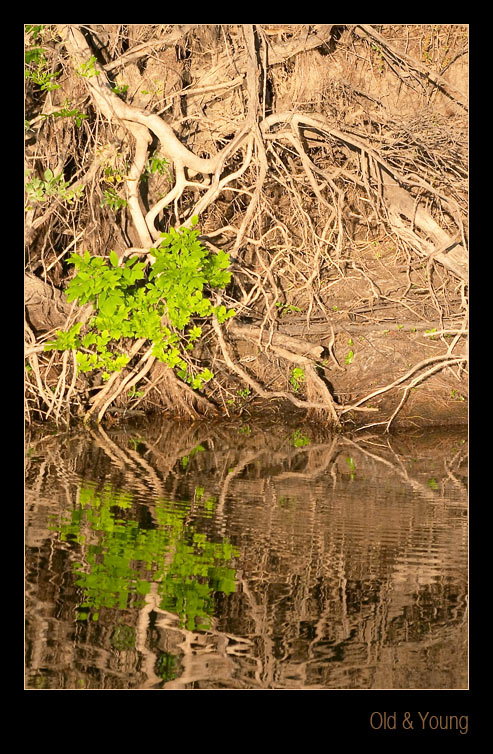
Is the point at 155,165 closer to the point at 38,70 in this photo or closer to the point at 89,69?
the point at 89,69

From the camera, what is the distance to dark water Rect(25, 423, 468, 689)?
367 centimetres

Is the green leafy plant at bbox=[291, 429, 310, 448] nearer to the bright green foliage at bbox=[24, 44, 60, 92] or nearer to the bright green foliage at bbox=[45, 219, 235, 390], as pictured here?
the bright green foliage at bbox=[45, 219, 235, 390]

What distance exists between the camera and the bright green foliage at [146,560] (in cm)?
410

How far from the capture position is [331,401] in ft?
25.1

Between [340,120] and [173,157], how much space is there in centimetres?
145

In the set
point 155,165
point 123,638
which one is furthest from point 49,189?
point 123,638

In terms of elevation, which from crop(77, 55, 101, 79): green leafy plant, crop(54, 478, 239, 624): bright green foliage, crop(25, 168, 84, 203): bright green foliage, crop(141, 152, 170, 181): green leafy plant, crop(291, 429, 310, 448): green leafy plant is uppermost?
crop(77, 55, 101, 79): green leafy plant

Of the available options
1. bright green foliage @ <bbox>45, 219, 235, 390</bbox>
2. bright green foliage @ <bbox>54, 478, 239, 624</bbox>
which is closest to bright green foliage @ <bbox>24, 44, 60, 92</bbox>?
bright green foliage @ <bbox>45, 219, 235, 390</bbox>

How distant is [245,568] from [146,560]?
19.0 inches

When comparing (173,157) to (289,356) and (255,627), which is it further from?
(255,627)

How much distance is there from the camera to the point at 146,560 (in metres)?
4.60

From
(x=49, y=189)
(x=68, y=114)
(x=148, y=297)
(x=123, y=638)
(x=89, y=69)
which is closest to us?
(x=123, y=638)

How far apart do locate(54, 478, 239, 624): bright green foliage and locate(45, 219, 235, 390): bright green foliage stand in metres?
2.05

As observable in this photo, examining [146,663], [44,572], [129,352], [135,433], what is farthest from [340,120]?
[146,663]
